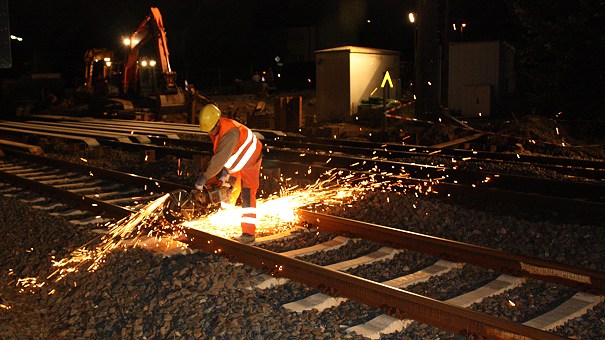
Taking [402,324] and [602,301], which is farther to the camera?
[602,301]

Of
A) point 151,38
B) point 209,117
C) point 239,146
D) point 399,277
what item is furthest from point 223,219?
point 151,38

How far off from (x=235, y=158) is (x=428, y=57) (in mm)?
10136

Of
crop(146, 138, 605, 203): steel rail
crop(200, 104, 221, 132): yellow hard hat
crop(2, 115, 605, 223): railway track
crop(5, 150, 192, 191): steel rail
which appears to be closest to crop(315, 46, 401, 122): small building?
crop(2, 115, 605, 223): railway track

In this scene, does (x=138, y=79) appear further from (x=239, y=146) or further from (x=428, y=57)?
(x=239, y=146)

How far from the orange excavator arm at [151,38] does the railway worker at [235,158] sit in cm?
1596

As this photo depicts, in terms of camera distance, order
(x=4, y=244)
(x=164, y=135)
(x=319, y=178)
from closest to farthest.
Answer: (x=4, y=244)
(x=319, y=178)
(x=164, y=135)

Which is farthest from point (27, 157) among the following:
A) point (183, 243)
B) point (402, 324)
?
point (402, 324)

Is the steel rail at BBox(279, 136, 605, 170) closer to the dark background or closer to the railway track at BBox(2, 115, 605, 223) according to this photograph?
the railway track at BBox(2, 115, 605, 223)

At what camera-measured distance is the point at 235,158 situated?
23.4ft

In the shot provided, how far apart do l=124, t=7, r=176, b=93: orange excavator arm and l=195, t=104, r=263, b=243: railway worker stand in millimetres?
15960

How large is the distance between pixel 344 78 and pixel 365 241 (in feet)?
49.0

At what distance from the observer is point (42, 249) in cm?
749

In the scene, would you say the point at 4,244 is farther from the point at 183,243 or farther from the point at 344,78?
the point at 344,78

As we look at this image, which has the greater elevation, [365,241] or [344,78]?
[344,78]
